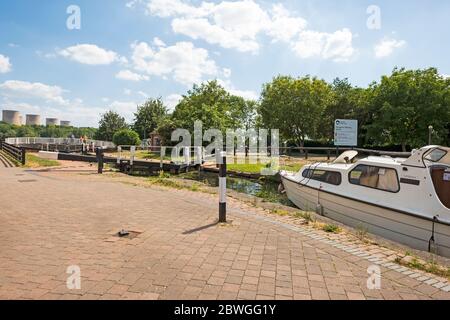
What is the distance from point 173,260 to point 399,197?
6158 millimetres

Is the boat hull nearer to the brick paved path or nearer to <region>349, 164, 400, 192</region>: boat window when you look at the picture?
<region>349, 164, 400, 192</region>: boat window

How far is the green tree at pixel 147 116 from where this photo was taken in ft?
174

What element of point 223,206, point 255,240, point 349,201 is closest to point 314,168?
point 349,201

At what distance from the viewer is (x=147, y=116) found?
176 feet

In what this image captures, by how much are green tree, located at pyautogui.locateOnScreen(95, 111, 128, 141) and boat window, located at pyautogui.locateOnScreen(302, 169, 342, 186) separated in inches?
2051

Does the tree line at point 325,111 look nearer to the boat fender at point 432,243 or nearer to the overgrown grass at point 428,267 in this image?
the boat fender at point 432,243

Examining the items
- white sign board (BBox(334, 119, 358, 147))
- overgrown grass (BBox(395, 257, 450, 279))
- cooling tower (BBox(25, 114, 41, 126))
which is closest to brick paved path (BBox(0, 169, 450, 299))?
overgrown grass (BBox(395, 257, 450, 279))

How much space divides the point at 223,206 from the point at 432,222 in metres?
4.62

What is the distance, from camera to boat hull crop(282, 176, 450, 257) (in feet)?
22.1

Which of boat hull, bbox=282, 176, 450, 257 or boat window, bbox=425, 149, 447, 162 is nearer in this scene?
boat hull, bbox=282, 176, 450, 257

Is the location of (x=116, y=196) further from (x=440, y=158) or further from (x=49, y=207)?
(x=440, y=158)

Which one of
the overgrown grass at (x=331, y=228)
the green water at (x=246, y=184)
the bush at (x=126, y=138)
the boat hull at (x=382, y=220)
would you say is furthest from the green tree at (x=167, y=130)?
the overgrown grass at (x=331, y=228)

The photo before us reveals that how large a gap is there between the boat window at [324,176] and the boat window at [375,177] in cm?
50

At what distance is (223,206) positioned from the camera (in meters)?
5.85
